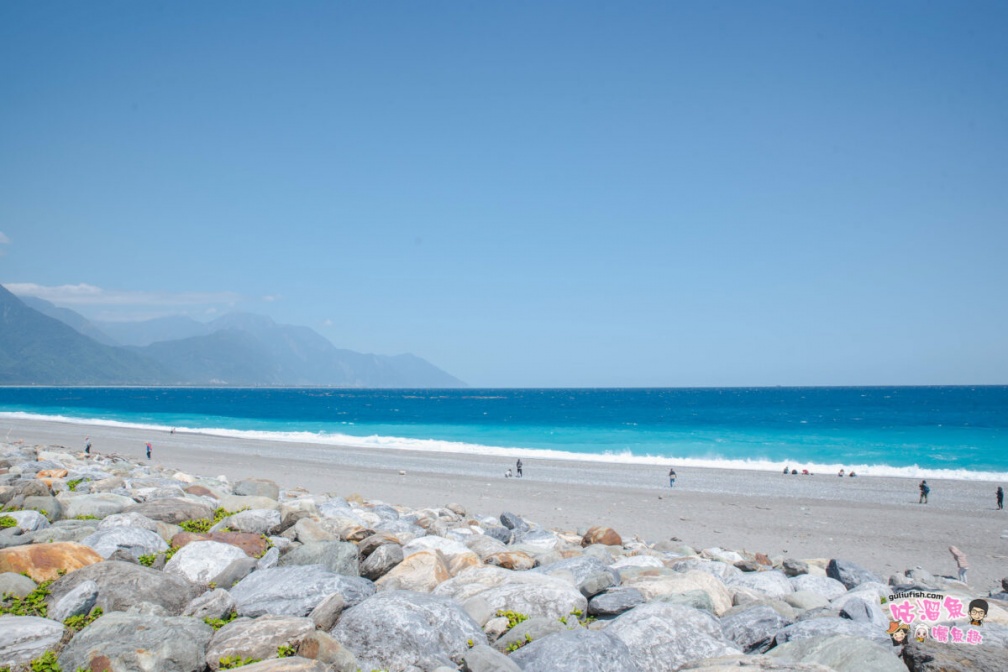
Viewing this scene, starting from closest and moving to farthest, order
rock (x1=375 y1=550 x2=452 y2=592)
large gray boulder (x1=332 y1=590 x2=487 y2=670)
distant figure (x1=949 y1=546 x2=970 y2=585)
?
large gray boulder (x1=332 y1=590 x2=487 y2=670) → rock (x1=375 y1=550 x2=452 y2=592) → distant figure (x1=949 y1=546 x2=970 y2=585)

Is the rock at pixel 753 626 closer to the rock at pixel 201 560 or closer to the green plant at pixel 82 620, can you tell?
the rock at pixel 201 560

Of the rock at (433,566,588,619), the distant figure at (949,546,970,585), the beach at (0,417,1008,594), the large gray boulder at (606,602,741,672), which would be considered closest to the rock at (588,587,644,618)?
the rock at (433,566,588,619)

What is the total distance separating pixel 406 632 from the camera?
554 cm

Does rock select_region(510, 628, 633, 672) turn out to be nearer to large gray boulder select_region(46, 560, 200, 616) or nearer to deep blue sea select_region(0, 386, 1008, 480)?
large gray boulder select_region(46, 560, 200, 616)

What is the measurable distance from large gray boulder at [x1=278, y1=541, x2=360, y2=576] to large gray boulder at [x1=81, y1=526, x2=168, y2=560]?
1569mm

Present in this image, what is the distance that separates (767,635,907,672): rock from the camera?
4996 millimetres

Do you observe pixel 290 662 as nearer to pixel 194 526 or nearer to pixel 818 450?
pixel 194 526

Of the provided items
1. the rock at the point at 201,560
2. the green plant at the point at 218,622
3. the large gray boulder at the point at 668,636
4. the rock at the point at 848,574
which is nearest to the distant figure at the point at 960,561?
the rock at the point at 848,574

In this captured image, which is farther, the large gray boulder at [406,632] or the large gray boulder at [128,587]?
the large gray boulder at [128,587]

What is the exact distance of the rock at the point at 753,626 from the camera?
611 cm

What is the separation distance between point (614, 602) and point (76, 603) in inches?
208

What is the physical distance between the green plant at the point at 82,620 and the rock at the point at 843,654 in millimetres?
6204

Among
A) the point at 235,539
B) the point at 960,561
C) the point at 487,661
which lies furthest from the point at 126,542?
the point at 960,561

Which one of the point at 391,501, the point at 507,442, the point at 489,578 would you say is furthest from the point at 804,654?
the point at 507,442
